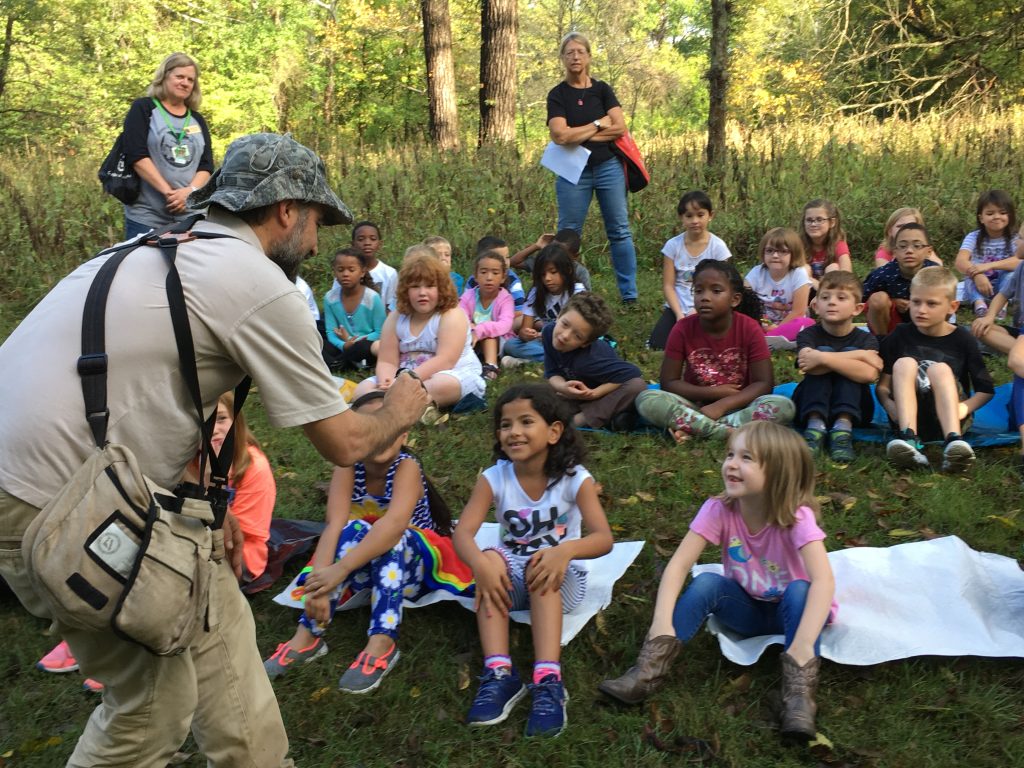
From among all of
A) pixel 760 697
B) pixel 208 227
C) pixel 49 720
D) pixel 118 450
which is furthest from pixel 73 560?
pixel 760 697

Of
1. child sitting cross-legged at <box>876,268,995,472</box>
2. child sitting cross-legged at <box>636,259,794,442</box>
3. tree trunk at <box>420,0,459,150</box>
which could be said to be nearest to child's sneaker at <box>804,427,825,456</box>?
child sitting cross-legged at <box>636,259,794,442</box>

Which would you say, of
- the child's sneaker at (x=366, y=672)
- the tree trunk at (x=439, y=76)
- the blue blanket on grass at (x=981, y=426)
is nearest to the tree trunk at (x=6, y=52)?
the tree trunk at (x=439, y=76)

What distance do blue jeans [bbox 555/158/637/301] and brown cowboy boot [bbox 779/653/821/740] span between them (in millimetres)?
6016

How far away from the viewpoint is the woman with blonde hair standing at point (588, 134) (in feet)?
28.0

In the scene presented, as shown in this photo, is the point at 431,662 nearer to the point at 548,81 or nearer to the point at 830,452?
the point at 830,452

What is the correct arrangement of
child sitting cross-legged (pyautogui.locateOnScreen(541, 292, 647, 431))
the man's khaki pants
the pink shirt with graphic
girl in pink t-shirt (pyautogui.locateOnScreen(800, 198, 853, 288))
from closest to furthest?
the man's khaki pants < the pink shirt with graphic < child sitting cross-legged (pyautogui.locateOnScreen(541, 292, 647, 431)) < girl in pink t-shirt (pyautogui.locateOnScreen(800, 198, 853, 288))

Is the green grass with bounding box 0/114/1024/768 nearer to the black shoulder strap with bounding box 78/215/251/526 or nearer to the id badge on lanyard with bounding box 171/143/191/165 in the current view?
the black shoulder strap with bounding box 78/215/251/526

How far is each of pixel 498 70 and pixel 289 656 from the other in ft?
37.1

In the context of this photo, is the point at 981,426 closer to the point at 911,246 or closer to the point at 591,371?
the point at 911,246

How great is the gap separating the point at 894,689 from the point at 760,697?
1.58 feet

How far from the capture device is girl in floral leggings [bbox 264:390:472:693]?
370 cm

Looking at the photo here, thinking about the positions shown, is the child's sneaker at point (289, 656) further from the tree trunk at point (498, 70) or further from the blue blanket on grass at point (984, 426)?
the tree trunk at point (498, 70)

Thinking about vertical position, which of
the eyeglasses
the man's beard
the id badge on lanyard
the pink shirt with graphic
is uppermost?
the id badge on lanyard

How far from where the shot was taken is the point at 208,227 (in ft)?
8.09
